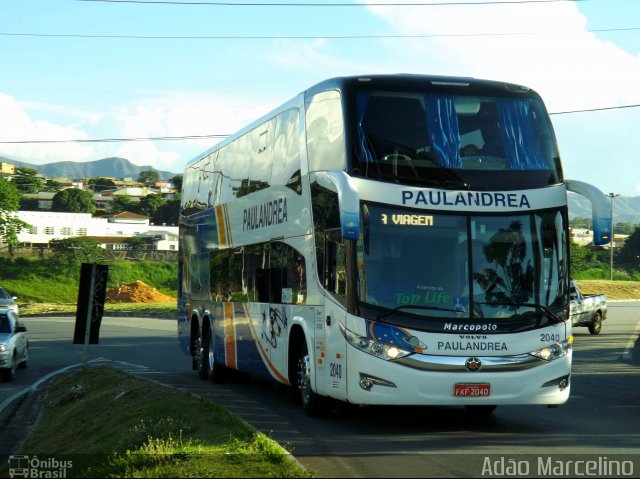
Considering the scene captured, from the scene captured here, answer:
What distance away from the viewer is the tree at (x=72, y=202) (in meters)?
193

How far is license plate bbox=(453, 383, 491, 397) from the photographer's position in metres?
12.2

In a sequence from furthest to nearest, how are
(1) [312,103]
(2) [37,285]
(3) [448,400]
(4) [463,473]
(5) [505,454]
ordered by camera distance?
(2) [37,285], (1) [312,103], (3) [448,400], (5) [505,454], (4) [463,473]

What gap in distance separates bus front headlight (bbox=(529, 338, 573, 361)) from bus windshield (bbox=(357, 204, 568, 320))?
15.6 inches

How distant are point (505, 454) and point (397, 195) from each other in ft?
11.1

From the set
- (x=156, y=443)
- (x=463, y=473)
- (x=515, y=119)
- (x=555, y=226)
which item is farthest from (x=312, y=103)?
(x=463, y=473)

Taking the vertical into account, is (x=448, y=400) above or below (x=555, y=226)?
below

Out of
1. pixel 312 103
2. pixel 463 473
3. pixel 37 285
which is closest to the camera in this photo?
pixel 463 473

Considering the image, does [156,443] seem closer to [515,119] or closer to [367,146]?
[367,146]

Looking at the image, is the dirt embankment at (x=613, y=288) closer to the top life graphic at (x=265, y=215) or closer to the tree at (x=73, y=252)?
the tree at (x=73, y=252)

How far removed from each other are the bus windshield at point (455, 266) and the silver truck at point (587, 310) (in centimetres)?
2185

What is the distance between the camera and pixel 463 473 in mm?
9555

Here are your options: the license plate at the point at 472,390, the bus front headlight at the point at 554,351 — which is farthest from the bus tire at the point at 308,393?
the bus front headlight at the point at 554,351

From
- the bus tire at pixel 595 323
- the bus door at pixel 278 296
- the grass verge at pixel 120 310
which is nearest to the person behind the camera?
the bus door at pixel 278 296

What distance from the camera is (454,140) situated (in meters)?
13.0
